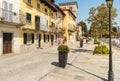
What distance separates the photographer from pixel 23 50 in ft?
73.4

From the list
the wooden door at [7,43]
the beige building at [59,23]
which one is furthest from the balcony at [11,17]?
the beige building at [59,23]

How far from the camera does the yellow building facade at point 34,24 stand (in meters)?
22.8

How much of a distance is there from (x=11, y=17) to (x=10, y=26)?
1.22 meters

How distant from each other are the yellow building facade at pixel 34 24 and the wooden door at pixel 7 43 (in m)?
1.97

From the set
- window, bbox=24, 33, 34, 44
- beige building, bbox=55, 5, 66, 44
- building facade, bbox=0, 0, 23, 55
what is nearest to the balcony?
building facade, bbox=0, 0, 23, 55

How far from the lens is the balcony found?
17609mm

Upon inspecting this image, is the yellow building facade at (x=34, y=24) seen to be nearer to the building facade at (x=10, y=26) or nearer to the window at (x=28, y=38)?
the window at (x=28, y=38)

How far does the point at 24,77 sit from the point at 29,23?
1559 centimetres

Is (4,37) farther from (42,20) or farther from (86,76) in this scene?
(86,76)

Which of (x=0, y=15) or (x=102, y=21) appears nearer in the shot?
(x=0, y=15)

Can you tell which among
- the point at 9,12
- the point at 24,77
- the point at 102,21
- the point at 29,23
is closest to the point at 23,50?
the point at 29,23

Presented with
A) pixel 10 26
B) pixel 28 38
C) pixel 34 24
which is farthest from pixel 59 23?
pixel 10 26

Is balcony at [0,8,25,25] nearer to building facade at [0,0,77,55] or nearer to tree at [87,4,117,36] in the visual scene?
building facade at [0,0,77,55]

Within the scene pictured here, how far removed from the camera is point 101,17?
20.9m
